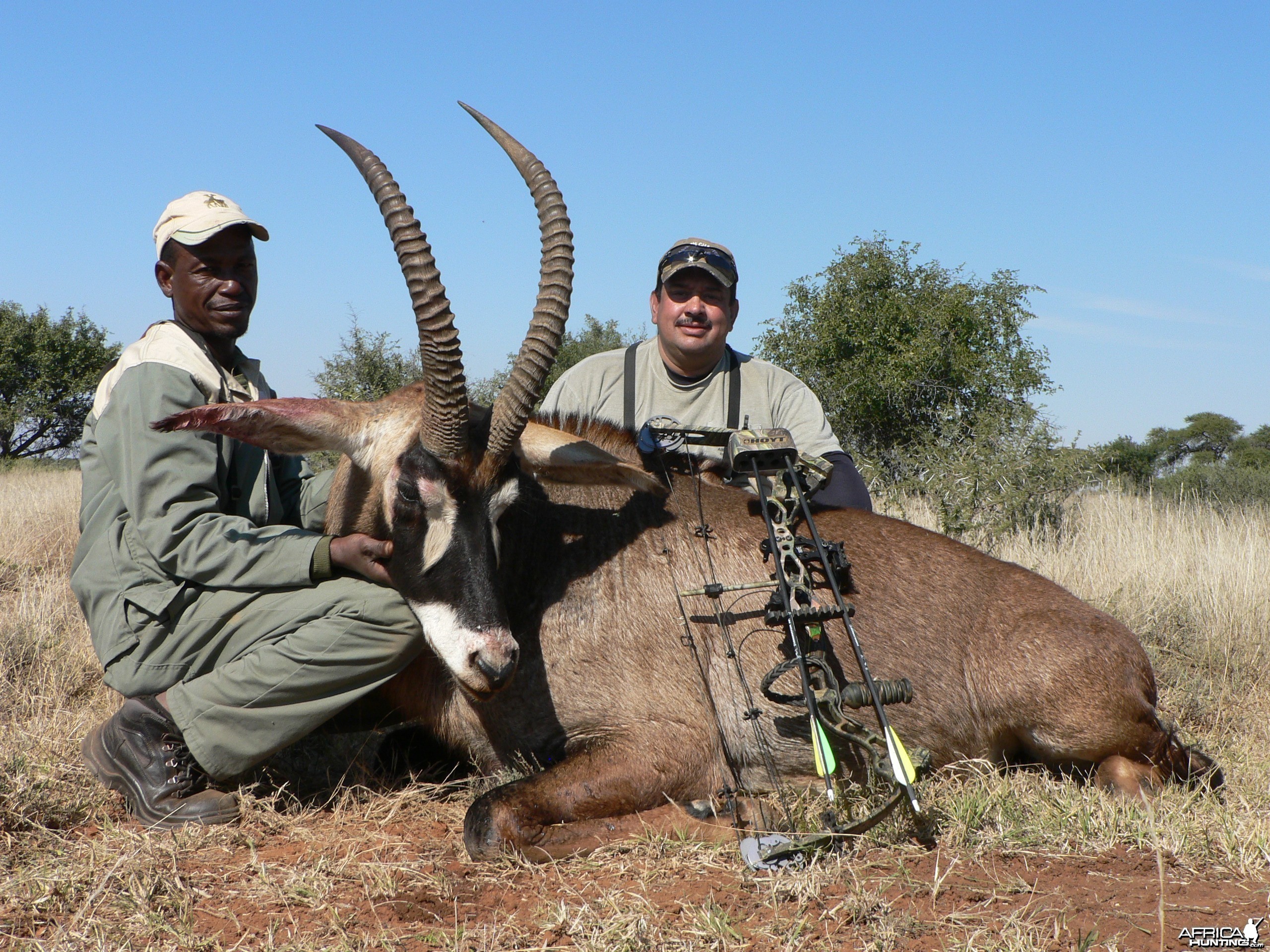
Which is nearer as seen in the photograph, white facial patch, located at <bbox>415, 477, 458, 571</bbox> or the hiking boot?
white facial patch, located at <bbox>415, 477, 458, 571</bbox>

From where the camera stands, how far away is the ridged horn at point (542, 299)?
4410 mm

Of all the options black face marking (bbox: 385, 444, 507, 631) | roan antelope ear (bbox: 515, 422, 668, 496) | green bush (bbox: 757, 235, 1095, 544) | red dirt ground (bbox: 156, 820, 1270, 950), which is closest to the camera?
red dirt ground (bbox: 156, 820, 1270, 950)

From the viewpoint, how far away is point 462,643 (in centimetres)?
398

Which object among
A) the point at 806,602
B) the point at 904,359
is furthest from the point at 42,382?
the point at 806,602

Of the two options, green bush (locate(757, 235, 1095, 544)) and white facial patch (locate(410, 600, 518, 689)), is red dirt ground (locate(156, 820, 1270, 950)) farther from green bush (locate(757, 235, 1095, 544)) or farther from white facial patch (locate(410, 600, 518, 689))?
green bush (locate(757, 235, 1095, 544))

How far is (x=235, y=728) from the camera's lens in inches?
174

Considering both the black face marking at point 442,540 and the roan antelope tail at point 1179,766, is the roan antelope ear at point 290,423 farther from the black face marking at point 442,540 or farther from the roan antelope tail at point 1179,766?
the roan antelope tail at point 1179,766

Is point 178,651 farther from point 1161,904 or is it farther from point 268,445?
point 1161,904

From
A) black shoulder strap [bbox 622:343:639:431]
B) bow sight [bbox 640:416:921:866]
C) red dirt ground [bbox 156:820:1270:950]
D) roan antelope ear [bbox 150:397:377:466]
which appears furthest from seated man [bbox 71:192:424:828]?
black shoulder strap [bbox 622:343:639:431]

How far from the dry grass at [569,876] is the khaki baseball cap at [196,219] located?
2545 mm

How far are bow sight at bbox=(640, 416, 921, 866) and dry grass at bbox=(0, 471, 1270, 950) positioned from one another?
321mm

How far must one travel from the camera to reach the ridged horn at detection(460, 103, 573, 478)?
4.41 meters

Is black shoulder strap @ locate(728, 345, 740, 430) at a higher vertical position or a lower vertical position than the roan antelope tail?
higher

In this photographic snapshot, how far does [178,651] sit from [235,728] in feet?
1.48
